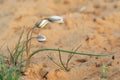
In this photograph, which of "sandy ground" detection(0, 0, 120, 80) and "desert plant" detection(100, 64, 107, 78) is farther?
"sandy ground" detection(0, 0, 120, 80)

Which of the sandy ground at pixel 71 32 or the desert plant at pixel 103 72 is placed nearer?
the desert plant at pixel 103 72

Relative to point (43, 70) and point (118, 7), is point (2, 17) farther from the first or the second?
point (43, 70)

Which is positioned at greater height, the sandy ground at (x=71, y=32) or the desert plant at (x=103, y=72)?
the desert plant at (x=103, y=72)

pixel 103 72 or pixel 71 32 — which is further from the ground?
pixel 103 72

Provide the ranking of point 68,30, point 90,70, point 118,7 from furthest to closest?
point 118,7 < point 68,30 < point 90,70

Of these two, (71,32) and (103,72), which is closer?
(103,72)

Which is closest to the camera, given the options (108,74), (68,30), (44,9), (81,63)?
(108,74)

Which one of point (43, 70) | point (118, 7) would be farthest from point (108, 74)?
point (118, 7)

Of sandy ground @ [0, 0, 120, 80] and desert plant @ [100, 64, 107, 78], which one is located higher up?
desert plant @ [100, 64, 107, 78]
